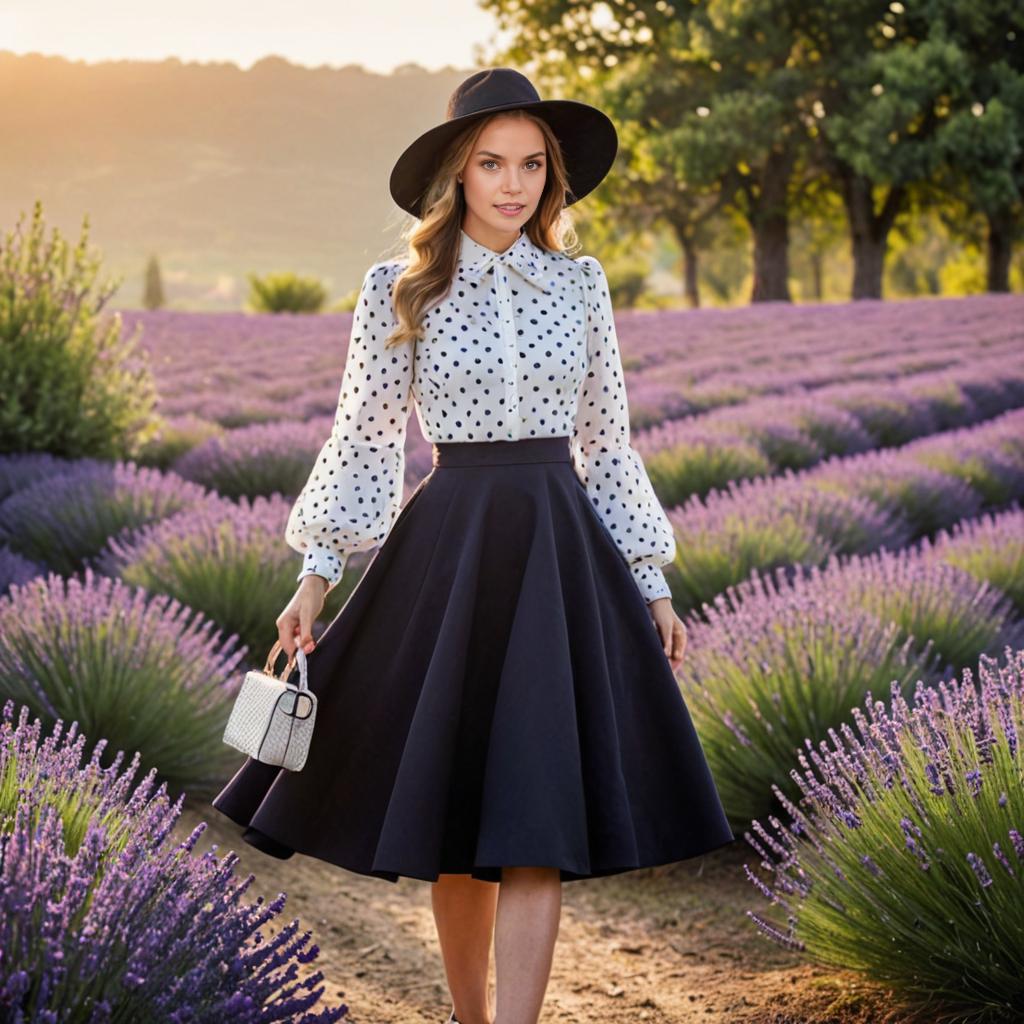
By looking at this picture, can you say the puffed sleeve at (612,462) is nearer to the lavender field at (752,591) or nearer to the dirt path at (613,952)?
the lavender field at (752,591)

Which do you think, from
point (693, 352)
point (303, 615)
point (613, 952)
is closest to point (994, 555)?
point (613, 952)

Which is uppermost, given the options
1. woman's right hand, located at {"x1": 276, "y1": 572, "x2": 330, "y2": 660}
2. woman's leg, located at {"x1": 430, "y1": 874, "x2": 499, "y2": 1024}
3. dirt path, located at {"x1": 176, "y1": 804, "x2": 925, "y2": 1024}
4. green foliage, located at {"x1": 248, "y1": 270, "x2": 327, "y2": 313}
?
green foliage, located at {"x1": 248, "y1": 270, "x2": 327, "y2": 313}

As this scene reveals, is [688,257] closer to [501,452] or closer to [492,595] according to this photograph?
[501,452]

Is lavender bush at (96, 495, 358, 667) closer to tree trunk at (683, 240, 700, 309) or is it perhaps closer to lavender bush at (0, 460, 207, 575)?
lavender bush at (0, 460, 207, 575)

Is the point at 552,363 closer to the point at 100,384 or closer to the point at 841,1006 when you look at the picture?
the point at 841,1006

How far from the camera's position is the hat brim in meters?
2.38

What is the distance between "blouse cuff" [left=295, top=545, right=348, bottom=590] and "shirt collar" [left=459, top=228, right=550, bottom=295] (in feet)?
1.87

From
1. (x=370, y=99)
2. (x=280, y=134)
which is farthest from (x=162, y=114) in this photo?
(x=370, y=99)

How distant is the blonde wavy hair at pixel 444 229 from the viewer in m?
2.39

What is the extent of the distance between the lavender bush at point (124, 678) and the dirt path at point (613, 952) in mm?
204

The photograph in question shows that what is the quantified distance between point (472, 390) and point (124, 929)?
1.10 meters

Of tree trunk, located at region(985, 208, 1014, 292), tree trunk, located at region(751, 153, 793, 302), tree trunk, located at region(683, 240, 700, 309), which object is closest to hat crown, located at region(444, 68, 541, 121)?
tree trunk, located at region(985, 208, 1014, 292)

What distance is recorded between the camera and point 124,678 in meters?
3.68

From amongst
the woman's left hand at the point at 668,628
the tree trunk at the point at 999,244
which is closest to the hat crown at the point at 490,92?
the woman's left hand at the point at 668,628
